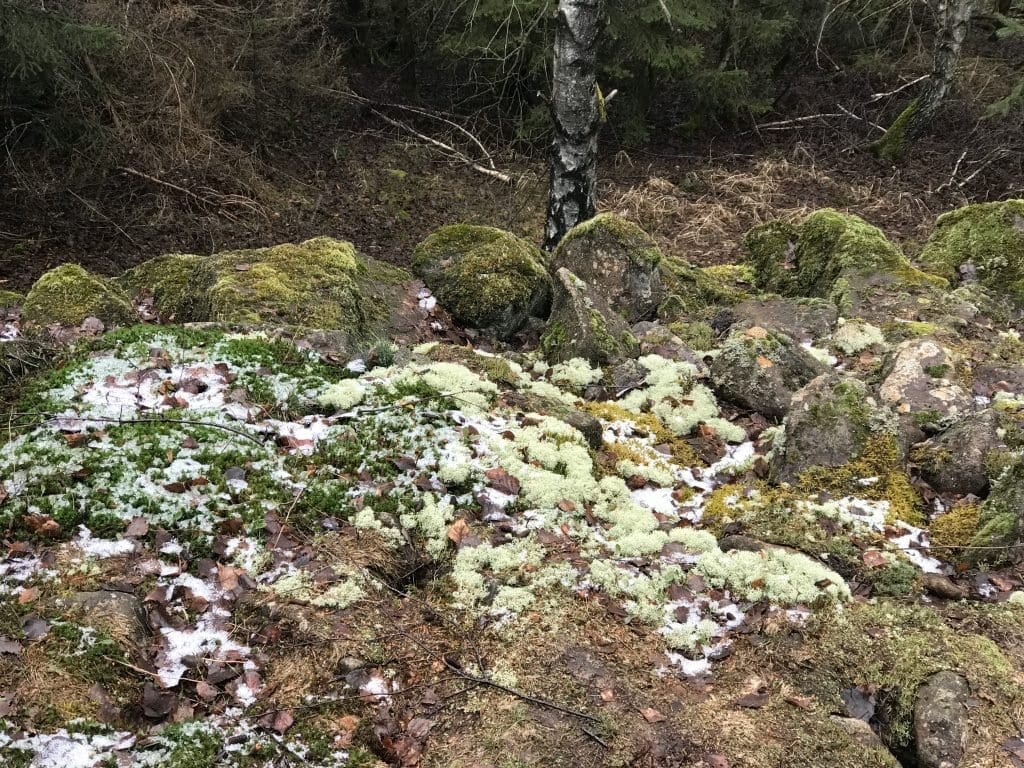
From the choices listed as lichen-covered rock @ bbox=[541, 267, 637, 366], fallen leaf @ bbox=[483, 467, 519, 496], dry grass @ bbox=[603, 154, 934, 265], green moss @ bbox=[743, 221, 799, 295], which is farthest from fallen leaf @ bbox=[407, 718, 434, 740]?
dry grass @ bbox=[603, 154, 934, 265]

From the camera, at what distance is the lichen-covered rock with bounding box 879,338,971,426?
5770mm

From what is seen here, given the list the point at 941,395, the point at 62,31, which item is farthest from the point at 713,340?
the point at 62,31

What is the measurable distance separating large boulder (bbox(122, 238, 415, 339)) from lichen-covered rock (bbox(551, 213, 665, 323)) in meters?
2.16

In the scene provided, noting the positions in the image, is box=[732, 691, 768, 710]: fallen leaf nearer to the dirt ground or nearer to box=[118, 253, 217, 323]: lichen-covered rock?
box=[118, 253, 217, 323]: lichen-covered rock

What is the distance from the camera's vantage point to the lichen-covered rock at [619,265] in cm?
858

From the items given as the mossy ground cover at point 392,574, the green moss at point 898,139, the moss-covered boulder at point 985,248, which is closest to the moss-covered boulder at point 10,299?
the mossy ground cover at point 392,574

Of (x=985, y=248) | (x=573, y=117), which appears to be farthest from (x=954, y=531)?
(x=573, y=117)

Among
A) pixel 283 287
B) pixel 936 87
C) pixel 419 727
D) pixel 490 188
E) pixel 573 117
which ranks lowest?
pixel 490 188

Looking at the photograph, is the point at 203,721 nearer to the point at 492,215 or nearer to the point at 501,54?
the point at 492,215

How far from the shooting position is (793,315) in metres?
8.36

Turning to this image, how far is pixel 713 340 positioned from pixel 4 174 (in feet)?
34.8

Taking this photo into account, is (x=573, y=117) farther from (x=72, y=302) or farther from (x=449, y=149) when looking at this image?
(x=449, y=149)

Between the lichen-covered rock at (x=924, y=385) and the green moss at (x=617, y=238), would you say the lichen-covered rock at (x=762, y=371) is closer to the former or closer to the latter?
the lichen-covered rock at (x=924, y=385)

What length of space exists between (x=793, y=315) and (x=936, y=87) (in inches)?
400
